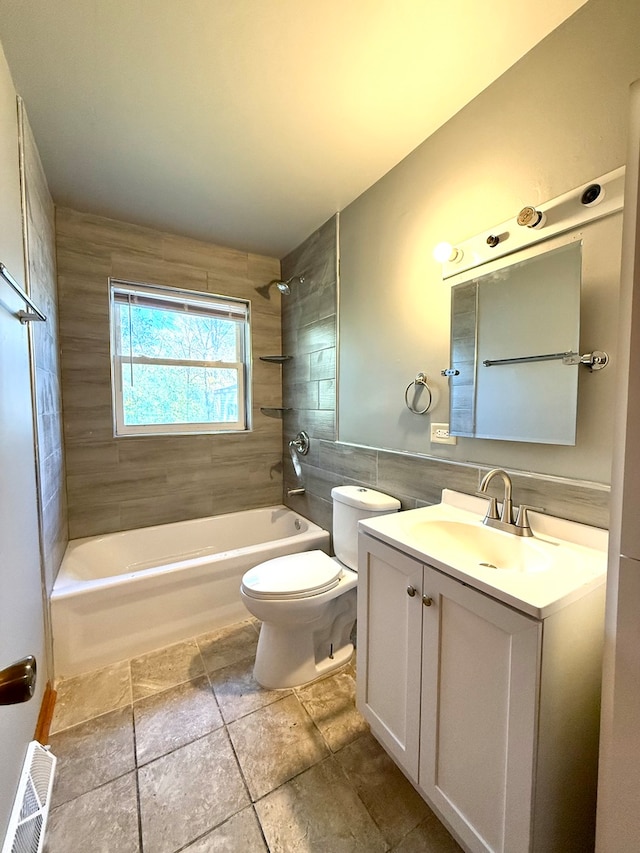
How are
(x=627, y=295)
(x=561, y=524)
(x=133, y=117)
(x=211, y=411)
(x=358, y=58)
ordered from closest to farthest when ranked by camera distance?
(x=627, y=295)
(x=561, y=524)
(x=358, y=58)
(x=133, y=117)
(x=211, y=411)

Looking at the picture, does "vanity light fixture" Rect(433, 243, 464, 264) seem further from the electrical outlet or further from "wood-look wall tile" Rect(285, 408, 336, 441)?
"wood-look wall tile" Rect(285, 408, 336, 441)

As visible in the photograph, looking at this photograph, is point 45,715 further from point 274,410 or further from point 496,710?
point 274,410

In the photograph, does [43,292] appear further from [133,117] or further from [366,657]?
[366,657]

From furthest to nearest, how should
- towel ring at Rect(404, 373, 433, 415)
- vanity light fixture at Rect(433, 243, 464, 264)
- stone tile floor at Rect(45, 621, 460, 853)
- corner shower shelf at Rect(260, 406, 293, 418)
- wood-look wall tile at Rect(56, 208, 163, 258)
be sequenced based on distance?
corner shower shelf at Rect(260, 406, 293, 418), wood-look wall tile at Rect(56, 208, 163, 258), towel ring at Rect(404, 373, 433, 415), vanity light fixture at Rect(433, 243, 464, 264), stone tile floor at Rect(45, 621, 460, 853)

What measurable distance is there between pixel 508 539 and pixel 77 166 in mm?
2542

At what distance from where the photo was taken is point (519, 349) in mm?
1216

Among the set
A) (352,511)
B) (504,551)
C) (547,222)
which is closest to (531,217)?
(547,222)

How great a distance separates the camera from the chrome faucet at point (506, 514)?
110 cm

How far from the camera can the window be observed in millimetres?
2305

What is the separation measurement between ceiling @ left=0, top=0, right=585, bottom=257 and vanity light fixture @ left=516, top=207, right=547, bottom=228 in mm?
570

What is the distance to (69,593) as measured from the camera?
1585mm

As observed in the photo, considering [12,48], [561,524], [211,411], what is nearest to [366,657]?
[561,524]

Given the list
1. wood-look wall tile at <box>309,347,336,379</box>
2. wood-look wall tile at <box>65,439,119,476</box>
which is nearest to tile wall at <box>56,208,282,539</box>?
wood-look wall tile at <box>65,439,119,476</box>

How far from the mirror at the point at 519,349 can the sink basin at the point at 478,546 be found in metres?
0.35
